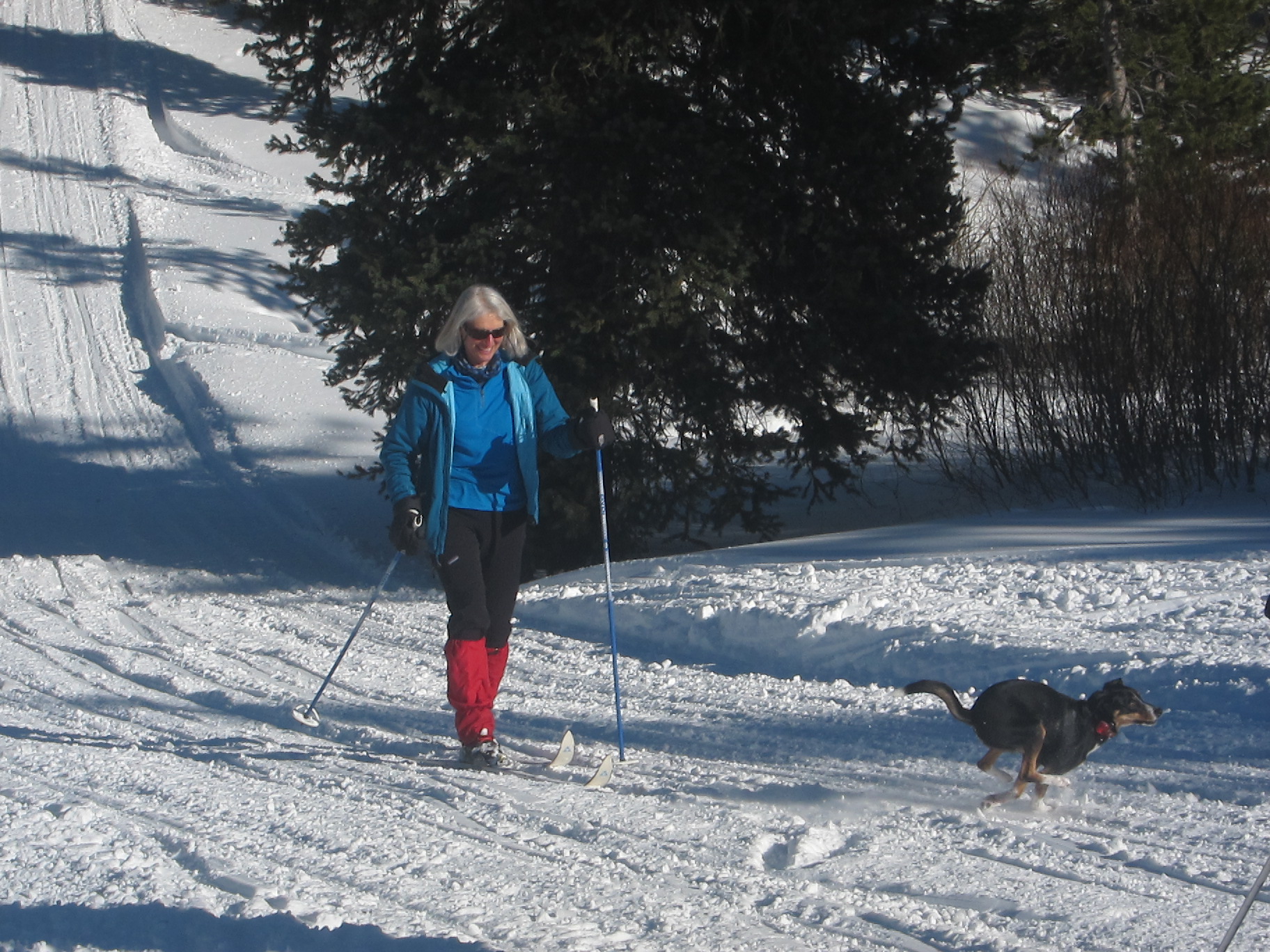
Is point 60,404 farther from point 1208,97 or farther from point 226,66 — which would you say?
point 226,66

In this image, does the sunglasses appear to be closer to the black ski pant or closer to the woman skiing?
the woman skiing

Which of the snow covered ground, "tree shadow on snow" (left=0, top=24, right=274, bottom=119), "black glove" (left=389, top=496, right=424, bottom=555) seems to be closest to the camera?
the snow covered ground

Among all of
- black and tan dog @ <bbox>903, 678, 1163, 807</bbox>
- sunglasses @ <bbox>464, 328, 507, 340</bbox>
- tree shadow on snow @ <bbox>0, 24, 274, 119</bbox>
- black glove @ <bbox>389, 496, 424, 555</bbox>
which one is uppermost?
tree shadow on snow @ <bbox>0, 24, 274, 119</bbox>

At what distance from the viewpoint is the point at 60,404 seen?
14.4 metres

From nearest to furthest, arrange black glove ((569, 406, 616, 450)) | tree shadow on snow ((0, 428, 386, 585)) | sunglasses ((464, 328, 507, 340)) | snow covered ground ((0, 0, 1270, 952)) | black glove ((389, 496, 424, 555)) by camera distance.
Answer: snow covered ground ((0, 0, 1270, 952))
black glove ((389, 496, 424, 555))
sunglasses ((464, 328, 507, 340))
black glove ((569, 406, 616, 450))
tree shadow on snow ((0, 428, 386, 585))

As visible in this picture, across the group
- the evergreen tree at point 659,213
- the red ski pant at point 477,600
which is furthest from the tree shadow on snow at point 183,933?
the evergreen tree at point 659,213

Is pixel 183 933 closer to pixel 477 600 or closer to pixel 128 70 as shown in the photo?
pixel 477 600

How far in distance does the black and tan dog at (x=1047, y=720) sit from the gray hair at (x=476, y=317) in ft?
6.87

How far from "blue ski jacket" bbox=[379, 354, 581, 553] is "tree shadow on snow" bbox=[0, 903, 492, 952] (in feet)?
5.62

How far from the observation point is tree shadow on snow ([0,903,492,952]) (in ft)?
9.77

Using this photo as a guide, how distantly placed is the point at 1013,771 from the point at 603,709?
204 cm

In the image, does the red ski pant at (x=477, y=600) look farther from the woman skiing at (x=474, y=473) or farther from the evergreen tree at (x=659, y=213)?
the evergreen tree at (x=659, y=213)

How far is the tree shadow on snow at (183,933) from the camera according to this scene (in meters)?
2.98

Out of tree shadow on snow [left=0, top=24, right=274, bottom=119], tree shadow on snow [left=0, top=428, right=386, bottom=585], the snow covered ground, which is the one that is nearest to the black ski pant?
the snow covered ground
